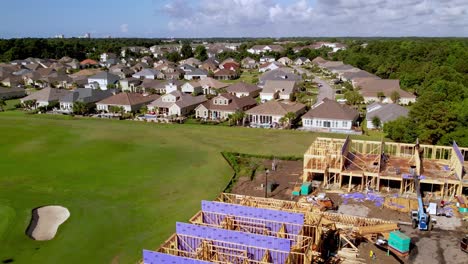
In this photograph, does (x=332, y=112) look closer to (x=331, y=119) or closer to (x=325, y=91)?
(x=331, y=119)

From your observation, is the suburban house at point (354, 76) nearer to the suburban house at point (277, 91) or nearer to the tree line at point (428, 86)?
the tree line at point (428, 86)

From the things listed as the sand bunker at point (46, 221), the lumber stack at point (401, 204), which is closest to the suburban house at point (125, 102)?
the sand bunker at point (46, 221)

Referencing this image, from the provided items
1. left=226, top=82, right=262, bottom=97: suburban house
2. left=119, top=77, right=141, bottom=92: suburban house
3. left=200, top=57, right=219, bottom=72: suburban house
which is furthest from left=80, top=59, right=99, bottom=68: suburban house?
left=226, top=82, right=262, bottom=97: suburban house

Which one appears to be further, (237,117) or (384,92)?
(384,92)

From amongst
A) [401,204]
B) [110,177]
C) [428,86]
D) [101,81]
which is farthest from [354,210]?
[101,81]

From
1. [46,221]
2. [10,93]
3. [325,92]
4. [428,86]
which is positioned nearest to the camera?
[46,221]

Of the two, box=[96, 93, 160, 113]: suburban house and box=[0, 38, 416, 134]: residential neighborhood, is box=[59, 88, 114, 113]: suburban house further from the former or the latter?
box=[96, 93, 160, 113]: suburban house

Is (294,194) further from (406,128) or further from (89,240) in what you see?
(406,128)
